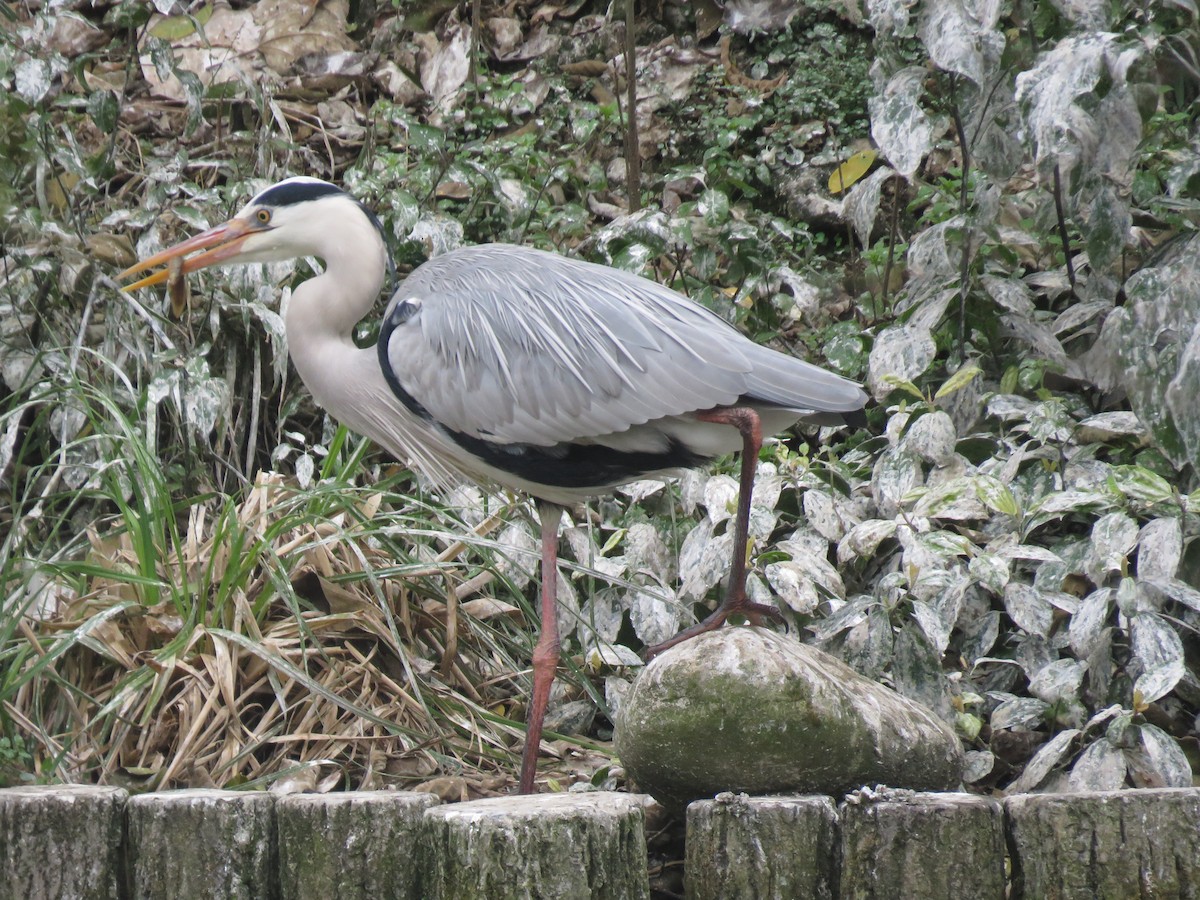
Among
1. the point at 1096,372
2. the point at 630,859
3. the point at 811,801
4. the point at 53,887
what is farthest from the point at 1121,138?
the point at 53,887

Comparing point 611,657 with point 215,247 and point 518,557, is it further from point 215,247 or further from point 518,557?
point 215,247

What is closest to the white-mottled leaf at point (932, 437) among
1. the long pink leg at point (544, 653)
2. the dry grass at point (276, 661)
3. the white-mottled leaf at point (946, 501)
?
the white-mottled leaf at point (946, 501)

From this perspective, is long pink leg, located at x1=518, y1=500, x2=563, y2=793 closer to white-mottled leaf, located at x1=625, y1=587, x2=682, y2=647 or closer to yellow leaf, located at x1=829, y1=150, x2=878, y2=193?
white-mottled leaf, located at x1=625, y1=587, x2=682, y2=647

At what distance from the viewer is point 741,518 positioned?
2803 mm

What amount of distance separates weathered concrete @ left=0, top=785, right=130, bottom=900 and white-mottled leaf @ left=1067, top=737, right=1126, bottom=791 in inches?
78.1

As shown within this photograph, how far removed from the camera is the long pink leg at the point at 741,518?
9.14 ft

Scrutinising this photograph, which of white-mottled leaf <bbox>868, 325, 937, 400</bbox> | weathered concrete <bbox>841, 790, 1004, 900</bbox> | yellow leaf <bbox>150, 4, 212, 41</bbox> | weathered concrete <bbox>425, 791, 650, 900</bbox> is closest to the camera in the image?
weathered concrete <bbox>425, 791, 650, 900</bbox>

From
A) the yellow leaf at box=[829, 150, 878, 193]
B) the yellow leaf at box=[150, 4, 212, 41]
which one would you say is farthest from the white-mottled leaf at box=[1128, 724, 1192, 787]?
the yellow leaf at box=[150, 4, 212, 41]

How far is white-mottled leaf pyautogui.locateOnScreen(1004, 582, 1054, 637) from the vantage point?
3162 mm

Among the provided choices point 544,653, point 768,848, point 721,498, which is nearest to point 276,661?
point 544,653

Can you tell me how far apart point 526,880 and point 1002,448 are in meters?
2.61

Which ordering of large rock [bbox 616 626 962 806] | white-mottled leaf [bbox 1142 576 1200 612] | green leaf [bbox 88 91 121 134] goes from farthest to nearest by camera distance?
green leaf [bbox 88 91 121 134], white-mottled leaf [bbox 1142 576 1200 612], large rock [bbox 616 626 962 806]

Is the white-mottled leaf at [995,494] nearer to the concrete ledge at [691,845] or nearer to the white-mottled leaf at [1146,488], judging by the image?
the white-mottled leaf at [1146,488]

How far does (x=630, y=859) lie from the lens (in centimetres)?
172
